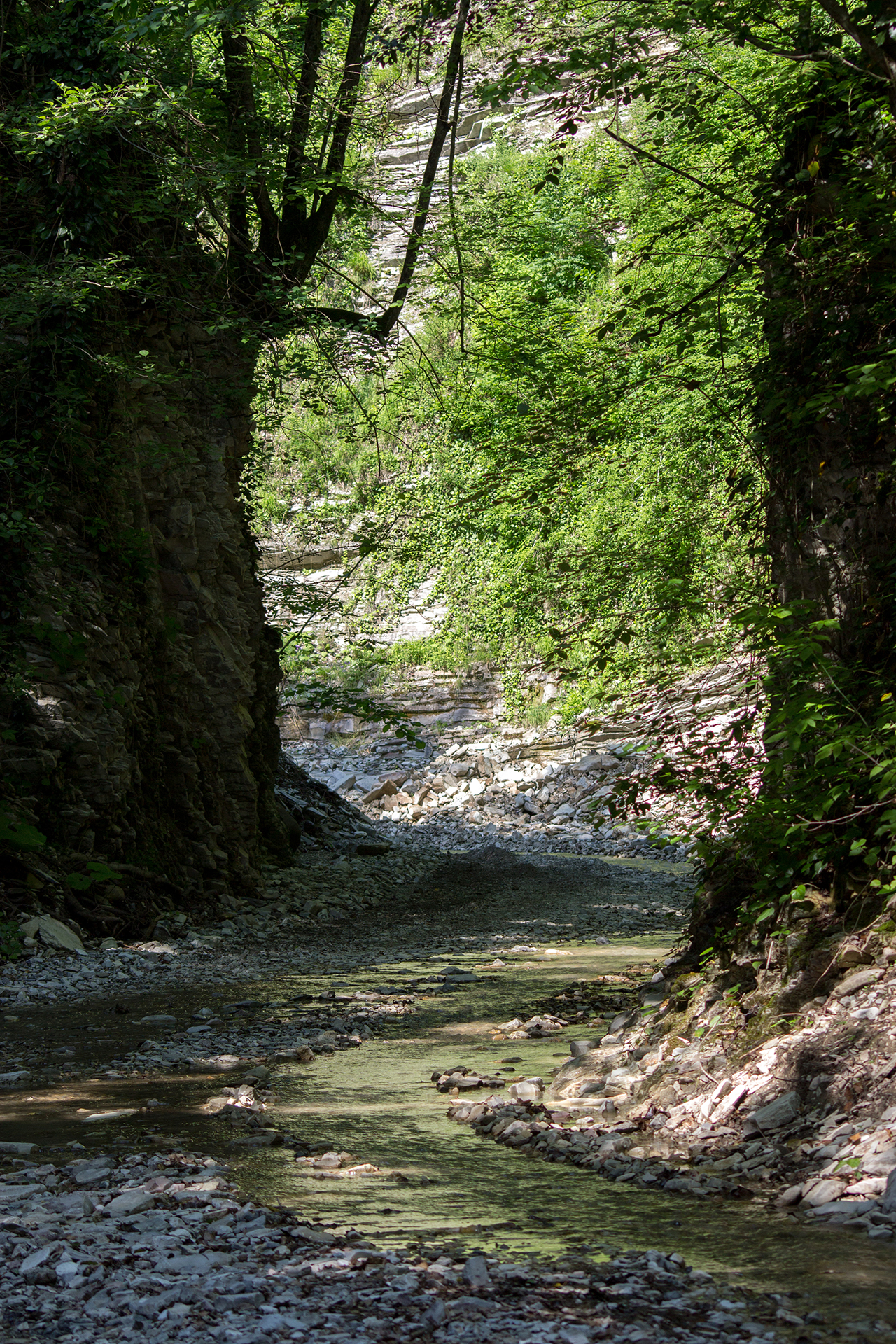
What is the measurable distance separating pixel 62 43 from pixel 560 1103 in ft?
31.6

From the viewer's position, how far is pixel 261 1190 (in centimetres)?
343

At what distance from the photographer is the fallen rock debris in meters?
2.37

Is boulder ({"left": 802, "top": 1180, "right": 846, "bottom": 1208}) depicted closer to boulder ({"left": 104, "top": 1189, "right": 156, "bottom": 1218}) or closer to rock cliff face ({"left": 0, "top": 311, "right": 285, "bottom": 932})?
boulder ({"left": 104, "top": 1189, "right": 156, "bottom": 1218})

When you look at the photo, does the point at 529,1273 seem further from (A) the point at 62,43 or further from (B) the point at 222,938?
(A) the point at 62,43

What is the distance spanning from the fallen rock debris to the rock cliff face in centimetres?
543

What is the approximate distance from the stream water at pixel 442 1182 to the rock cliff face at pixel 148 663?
3.78m

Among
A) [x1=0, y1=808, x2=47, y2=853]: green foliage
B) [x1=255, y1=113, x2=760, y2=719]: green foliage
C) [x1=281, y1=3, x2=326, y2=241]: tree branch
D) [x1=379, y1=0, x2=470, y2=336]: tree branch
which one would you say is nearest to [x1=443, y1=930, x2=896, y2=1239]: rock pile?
[x1=255, y1=113, x2=760, y2=719]: green foliage

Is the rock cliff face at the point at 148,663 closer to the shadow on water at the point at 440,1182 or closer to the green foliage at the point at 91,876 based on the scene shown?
the green foliage at the point at 91,876

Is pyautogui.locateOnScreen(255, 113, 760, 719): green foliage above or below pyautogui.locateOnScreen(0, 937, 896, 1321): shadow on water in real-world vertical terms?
above

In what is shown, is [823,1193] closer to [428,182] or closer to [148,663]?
[148,663]

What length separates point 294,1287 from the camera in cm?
259

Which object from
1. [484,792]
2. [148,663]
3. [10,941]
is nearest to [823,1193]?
[10,941]

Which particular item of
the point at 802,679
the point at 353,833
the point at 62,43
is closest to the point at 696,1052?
the point at 802,679

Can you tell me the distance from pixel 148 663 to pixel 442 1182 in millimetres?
7620
